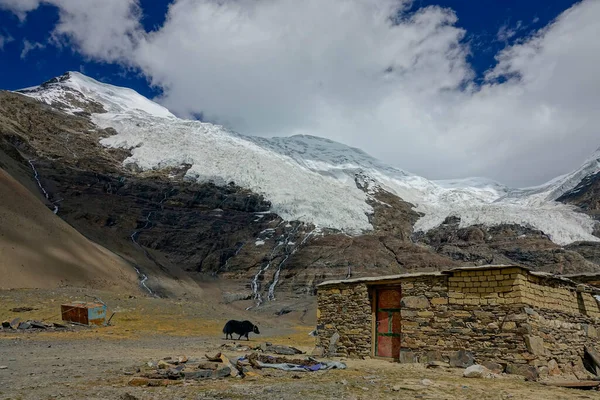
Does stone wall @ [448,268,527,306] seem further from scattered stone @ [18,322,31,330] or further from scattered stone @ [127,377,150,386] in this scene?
scattered stone @ [18,322,31,330]

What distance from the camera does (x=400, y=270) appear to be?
257 feet

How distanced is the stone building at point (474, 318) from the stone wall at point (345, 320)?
0.04m

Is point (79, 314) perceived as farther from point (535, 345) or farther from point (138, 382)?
point (535, 345)

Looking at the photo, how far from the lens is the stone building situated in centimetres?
1350

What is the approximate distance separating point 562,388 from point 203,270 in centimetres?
7727

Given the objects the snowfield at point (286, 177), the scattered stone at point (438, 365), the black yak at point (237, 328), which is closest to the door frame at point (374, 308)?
→ the scattered stone at point (438, 365)

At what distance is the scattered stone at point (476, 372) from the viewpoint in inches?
491

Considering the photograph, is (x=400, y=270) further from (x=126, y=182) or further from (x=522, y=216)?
(x=126, y=182)

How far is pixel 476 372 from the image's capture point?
12531mm

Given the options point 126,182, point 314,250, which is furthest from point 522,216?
point 126,182

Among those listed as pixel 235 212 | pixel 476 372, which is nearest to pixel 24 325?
pixel 476 372

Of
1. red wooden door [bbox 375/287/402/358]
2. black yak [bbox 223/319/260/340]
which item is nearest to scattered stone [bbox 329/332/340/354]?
red wooden door [bbox 375/287/402/358]

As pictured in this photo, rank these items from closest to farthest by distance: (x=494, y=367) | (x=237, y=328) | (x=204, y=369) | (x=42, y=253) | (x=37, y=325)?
1. (x=204, y=369)
2. (x=494, y=367)
3. (x=37, y=325)
4. (x=237, y=328)
5. (x=42, y=253)

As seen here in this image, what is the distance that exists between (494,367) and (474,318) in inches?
57.2
